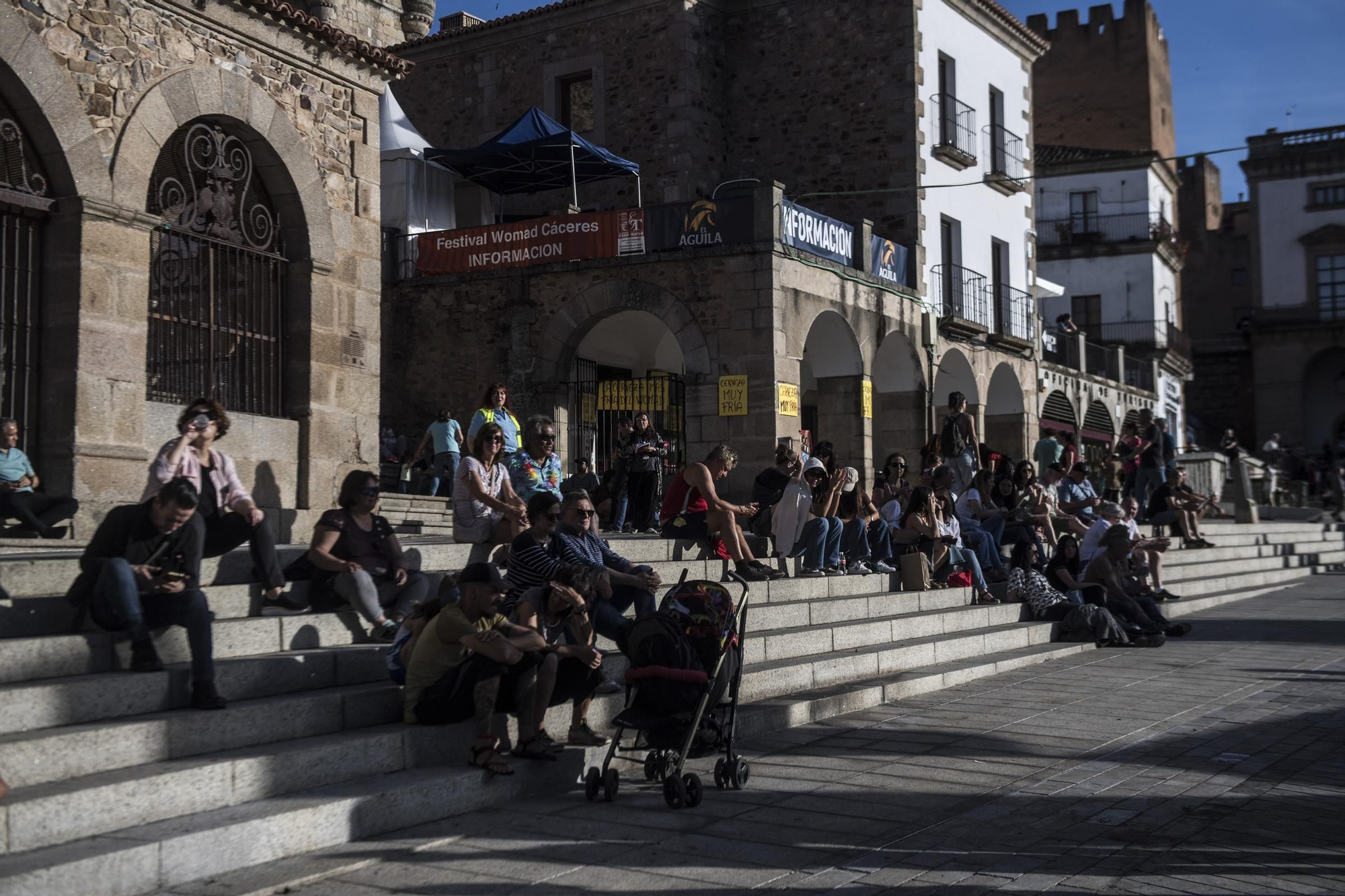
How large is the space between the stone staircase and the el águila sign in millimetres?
→ 11137

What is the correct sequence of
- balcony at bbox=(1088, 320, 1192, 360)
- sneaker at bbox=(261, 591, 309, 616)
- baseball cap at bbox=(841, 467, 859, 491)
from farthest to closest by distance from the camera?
balcony at bbox=(1088, 320, 1192, 360)
baseball cap at bbox=(841, 467, 859, 491)
sneaker at bbox=(261, 591, 309, 616)

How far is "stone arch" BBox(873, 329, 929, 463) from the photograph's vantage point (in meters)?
23.7

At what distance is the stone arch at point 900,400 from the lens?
23.7m

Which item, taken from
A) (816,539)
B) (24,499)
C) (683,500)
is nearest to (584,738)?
(24,499)

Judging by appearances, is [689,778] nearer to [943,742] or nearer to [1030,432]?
[943,742]

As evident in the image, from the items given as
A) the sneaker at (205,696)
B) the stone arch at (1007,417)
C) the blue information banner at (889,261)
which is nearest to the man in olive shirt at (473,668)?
the sneaker at (205,696)

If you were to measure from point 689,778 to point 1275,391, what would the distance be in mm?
46208

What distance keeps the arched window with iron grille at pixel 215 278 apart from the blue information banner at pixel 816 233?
9.31 metres

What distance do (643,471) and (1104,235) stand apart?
31.1 meters

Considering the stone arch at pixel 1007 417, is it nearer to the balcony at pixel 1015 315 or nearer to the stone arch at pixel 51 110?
the balcony at pixel 1015 315

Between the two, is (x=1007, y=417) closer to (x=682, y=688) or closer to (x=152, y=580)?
(x=682, y=688)

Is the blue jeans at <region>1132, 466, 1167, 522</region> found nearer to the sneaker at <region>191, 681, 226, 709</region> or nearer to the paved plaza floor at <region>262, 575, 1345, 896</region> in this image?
the paved plaza floor at <region>262, 575, 1345, 896</region>

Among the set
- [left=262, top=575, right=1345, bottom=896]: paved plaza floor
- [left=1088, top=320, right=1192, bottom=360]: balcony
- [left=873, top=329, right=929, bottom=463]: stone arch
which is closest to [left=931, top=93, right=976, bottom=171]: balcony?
[left=873, top=329, right=929, bottom=463]: stone arch

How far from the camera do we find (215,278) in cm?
1081
